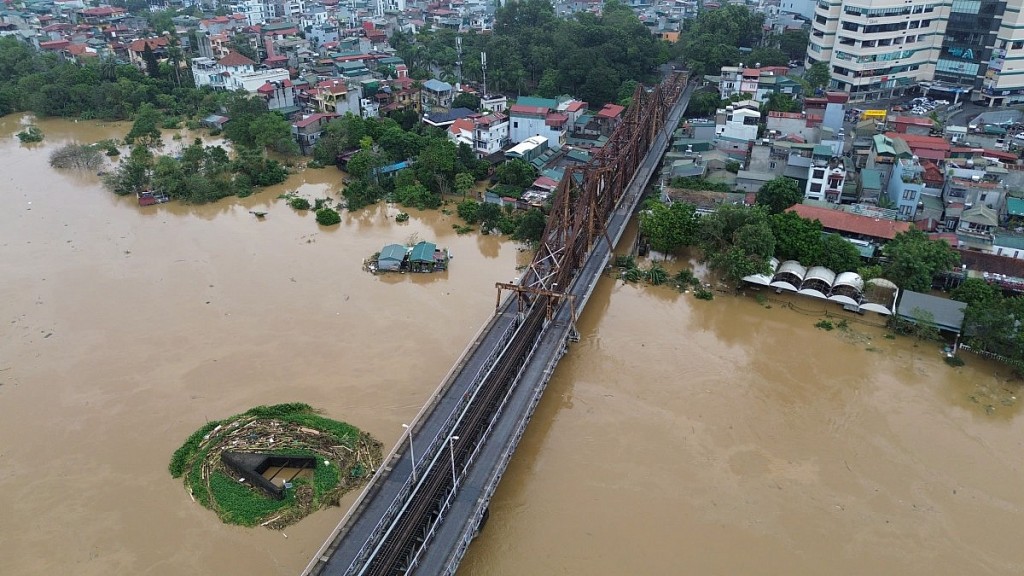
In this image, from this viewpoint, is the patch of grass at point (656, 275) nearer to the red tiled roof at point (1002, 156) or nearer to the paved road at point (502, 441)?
the paved road at point (502, 441)

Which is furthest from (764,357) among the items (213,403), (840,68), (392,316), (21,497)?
(840,68)

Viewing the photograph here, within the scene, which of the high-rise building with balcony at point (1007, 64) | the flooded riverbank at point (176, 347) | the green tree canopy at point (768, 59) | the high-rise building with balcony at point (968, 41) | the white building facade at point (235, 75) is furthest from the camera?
the green tree canopy at point (768, 59)

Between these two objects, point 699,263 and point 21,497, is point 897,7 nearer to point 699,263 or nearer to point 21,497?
point 699,263

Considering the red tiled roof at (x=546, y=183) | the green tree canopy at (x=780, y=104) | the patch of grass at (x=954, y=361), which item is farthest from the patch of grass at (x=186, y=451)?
the green tree canopy at (x=780, y=104)

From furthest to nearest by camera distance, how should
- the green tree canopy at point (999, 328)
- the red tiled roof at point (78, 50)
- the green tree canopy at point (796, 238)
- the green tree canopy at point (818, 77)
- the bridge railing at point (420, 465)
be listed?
1. the red tiled roof at point (78, 50)
2. the green tree canopy at point (818, 77)
3. the green tree canopy at point (796, 238)
4. the green tree canopy at point (999, 328)
5. the bridge railing at point (420, 465)

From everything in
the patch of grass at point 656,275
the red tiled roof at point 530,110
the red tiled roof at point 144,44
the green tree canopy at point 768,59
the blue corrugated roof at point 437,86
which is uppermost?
the green tree canopy at point 768,59

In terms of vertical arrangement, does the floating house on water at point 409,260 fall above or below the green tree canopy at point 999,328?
below

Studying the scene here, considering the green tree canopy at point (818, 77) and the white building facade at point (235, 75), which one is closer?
the green tree canopy at point (818, 77)

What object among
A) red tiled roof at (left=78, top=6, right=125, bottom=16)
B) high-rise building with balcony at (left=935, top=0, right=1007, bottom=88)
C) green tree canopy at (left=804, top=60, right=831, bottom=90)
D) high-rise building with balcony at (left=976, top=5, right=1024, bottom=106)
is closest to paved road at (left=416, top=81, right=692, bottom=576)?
green tree canopy at (left=804, top=60, right=831, bottom=90)
